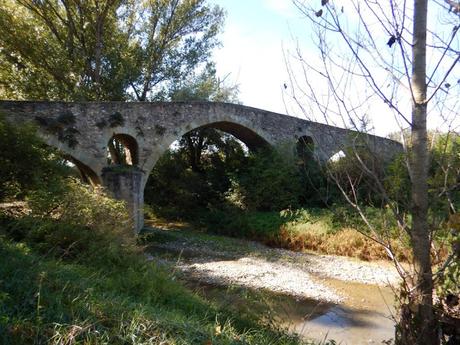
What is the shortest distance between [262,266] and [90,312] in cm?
731

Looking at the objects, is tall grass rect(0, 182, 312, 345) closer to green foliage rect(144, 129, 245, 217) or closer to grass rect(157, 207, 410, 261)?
grass rect(157, 207, 410, 261)

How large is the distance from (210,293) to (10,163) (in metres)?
3.74

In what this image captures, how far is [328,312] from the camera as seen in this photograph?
6793 millimetres

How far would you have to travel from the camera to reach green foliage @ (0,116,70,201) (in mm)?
5094

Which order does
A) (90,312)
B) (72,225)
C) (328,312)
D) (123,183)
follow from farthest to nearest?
(123,183) < (328,312) < (72,225) < (90,312)

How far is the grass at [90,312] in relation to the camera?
2215mm

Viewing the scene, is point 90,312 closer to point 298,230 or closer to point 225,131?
point 298,230

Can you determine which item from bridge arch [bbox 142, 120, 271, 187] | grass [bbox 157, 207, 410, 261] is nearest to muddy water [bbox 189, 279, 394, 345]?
grass [bbox 157, 207, 410, 261]

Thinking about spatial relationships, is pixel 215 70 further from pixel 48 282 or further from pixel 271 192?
pixel 48 282

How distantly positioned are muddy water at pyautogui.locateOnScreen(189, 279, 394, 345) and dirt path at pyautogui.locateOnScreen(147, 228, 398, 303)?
382 millimetres

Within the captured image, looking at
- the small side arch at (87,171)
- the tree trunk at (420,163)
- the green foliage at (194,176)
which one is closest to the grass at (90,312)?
the tree trunk at (420,163)

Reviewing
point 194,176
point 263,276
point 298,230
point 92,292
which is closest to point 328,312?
A: point 263,276

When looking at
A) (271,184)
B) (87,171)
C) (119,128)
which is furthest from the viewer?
(271,184)

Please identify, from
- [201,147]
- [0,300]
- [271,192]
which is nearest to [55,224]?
[0,300]
